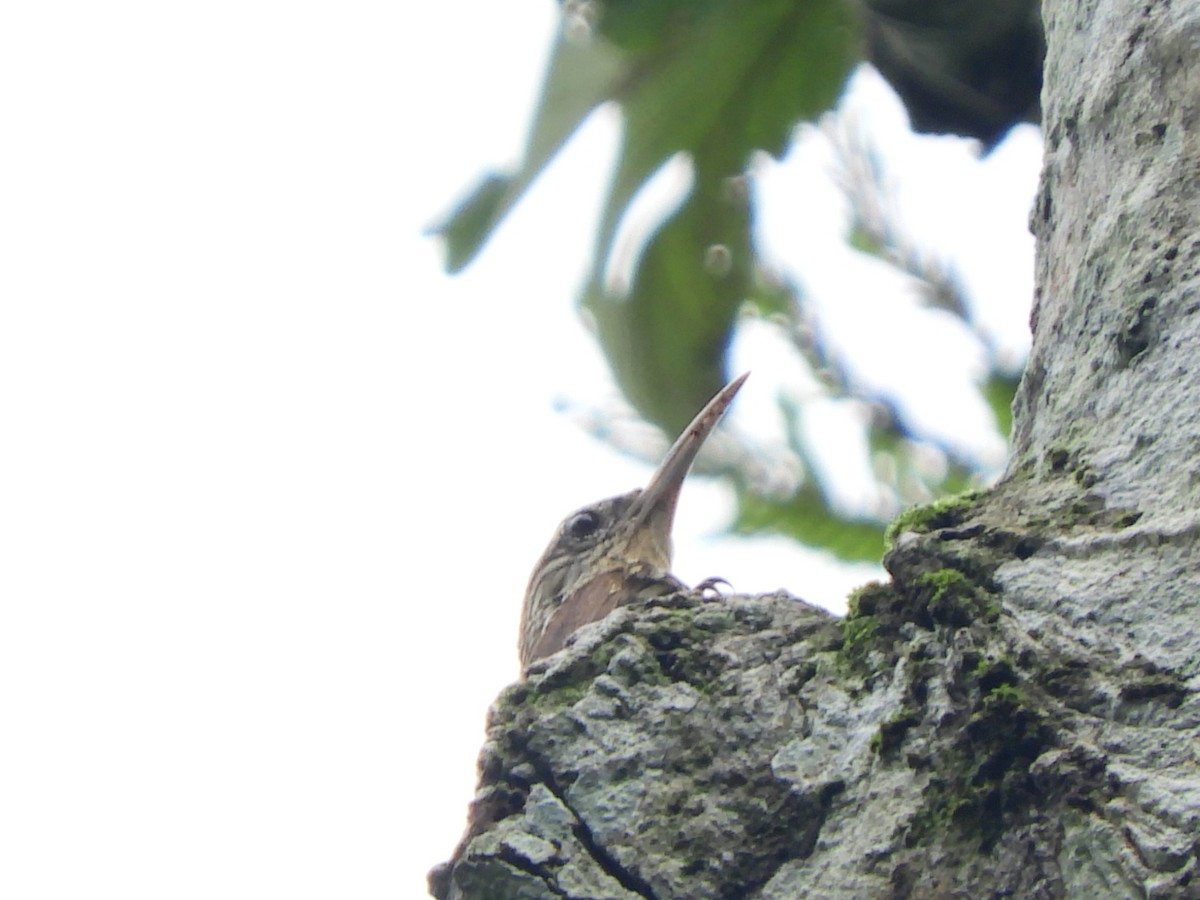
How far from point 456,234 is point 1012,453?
224cm

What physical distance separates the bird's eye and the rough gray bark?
2754 mm

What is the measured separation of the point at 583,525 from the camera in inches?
212

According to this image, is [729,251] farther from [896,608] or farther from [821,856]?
[821,856]

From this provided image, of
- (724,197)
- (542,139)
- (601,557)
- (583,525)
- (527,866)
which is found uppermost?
(724,197)

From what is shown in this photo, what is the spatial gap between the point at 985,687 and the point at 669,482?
3251 millimetres

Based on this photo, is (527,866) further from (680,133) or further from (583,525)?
(583,525)

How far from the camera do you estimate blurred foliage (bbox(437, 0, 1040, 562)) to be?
14.5 feet

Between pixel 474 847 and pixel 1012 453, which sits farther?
pixel 1012 453

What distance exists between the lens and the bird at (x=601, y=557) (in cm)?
496

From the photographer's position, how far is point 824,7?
4.44 metres

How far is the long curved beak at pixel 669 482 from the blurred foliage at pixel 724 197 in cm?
11

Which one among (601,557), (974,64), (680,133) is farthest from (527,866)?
(601,557)

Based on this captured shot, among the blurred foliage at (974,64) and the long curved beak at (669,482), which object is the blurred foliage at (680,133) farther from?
the blurred foliage at (974,64)

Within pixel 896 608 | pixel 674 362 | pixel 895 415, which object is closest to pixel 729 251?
pixel 674 362
